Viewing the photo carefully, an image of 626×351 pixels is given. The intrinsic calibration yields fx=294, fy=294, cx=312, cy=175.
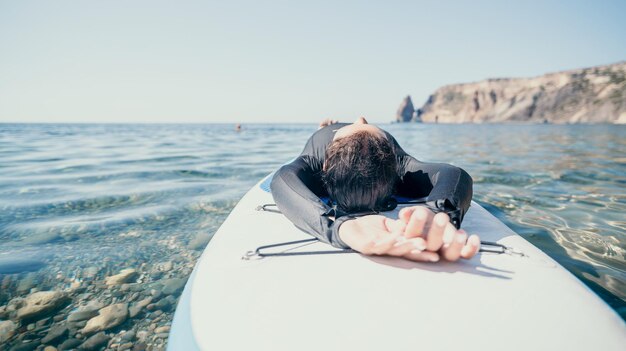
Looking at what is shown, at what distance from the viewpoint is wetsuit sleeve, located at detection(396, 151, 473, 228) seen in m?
1.73

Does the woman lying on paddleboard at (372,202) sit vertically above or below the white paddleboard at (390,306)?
above

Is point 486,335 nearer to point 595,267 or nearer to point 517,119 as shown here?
point 595,267

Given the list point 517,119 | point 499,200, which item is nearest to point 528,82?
point 517,119

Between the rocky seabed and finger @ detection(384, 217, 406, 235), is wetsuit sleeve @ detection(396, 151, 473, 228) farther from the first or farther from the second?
the rocky seabed

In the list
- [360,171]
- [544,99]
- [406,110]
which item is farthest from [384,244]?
[406,110]

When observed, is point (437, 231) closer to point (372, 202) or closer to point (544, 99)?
point (372, 202)

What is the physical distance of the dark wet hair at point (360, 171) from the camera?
72.9 inches

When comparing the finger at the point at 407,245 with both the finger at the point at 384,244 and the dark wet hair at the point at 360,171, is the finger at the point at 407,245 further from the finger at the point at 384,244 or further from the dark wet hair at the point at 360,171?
the dark wet hair at the point at 360,171

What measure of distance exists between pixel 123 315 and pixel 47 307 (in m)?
0.55

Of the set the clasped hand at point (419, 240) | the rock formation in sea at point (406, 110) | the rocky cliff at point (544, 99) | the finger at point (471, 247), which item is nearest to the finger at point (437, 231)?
the clasped hand at point (419, 240)

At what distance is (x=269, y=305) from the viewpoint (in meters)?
1.20

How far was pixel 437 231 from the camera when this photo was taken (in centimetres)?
129

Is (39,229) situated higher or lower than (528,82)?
lower

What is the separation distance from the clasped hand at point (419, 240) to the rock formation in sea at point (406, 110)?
130707mm
